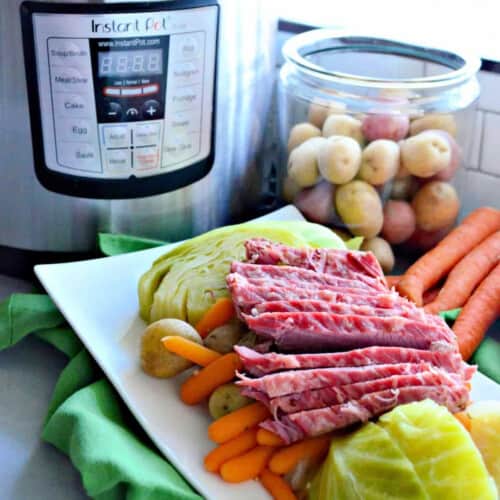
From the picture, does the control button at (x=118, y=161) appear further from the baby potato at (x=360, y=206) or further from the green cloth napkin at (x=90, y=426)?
the baby potato at (x=360, y=206)

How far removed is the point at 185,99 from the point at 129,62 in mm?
81

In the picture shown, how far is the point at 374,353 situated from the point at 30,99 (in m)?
0.46

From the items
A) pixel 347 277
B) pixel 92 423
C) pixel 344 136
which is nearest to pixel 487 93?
pixel 344 136

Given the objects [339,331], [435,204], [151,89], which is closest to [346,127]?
[435,204]

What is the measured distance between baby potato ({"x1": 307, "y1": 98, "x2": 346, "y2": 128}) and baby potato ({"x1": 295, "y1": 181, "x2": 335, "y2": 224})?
79mm

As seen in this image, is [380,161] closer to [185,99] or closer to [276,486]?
[185,99]

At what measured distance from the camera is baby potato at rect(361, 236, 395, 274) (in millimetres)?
1127

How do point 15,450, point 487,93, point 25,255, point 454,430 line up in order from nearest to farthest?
1. point 454,430
2. point 15,450
3. point 25,255
4. point 487,93

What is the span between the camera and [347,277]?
916mm

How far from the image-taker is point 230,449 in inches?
31.1

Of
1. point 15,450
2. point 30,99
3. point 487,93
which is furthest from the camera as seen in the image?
point 487,93

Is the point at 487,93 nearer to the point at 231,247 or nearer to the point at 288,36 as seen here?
the point at 288,36

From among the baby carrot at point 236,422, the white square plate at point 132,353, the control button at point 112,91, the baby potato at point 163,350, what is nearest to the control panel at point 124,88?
the control button at point 112,91

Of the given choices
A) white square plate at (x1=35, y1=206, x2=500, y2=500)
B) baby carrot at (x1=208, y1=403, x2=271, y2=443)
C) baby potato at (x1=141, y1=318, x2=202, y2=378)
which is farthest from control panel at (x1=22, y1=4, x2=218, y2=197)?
baby carrot at (x1=208, y1=403, x2=271, y2=443)
